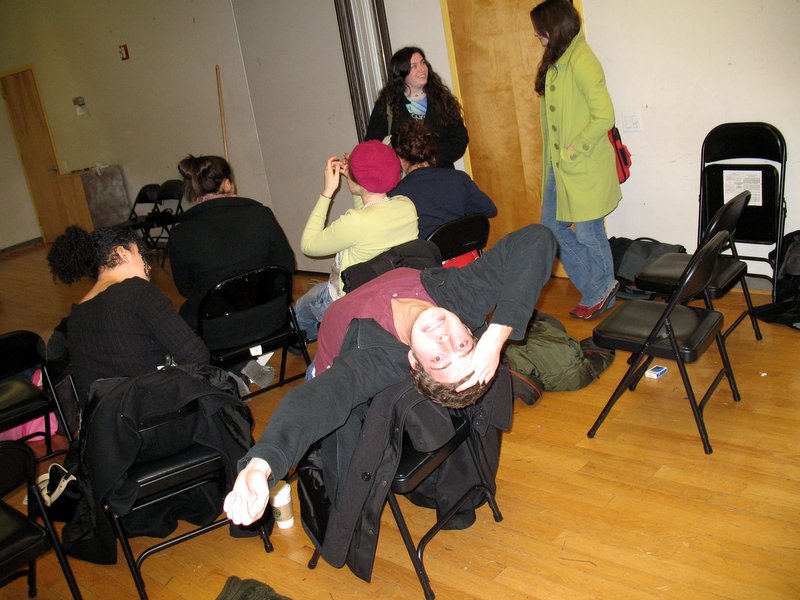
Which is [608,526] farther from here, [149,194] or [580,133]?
[149,194]

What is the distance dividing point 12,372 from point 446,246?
6.59ft

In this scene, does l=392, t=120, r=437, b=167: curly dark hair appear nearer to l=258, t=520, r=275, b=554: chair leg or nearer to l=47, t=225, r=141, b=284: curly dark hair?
l=47, t=225, r=141, b=284: curly dark hair

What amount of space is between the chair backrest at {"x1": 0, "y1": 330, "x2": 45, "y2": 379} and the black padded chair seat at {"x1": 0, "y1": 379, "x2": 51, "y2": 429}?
125 mm

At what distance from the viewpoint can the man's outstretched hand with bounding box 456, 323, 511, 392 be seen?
1.75m

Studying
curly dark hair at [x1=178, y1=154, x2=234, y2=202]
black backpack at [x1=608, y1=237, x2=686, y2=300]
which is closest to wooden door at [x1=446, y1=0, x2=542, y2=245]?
black backpack at [x1=608, y1=237, x2=686, y2=300]

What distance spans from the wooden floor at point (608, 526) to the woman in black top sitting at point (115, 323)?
74 cm

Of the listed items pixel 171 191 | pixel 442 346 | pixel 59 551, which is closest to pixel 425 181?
pixel 442 346

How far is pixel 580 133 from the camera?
3.64 meters

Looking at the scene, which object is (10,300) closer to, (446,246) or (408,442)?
(446,246)

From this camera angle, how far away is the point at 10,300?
6.67m

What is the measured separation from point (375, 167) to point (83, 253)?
3.89ft

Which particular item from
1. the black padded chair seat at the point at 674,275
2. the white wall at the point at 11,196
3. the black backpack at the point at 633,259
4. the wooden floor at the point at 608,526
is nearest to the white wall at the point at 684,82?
the black backpack at the point at 633,259

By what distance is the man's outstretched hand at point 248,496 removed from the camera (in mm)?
1290

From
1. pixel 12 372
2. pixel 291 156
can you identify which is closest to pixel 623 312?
pixel 12 372
